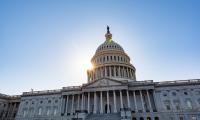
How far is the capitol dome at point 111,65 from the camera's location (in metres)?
65.8

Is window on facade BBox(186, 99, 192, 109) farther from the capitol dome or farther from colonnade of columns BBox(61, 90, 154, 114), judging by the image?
the capitol dome

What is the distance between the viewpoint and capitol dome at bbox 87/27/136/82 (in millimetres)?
65812

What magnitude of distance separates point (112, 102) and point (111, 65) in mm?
18682

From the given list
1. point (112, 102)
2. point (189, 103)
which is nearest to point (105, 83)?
point (112, 102)

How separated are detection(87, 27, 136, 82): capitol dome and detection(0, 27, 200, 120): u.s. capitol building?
237 cm

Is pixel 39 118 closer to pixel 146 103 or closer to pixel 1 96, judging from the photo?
pixel 1 96

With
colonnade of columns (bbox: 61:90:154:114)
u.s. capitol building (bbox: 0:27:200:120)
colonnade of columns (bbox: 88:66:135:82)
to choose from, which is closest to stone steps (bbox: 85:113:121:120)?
u.s. capitol building (bbox: 0:27:200:120)

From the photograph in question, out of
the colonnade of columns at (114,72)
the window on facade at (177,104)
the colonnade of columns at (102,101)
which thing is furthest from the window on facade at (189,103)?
the colonnade of columns at (114,72)

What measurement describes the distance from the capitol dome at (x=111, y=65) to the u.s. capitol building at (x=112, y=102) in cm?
237

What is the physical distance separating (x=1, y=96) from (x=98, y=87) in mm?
39376

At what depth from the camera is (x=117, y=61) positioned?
6856 centimetres

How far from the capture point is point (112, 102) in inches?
2041

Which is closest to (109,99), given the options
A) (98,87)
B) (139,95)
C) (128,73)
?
(98,87)

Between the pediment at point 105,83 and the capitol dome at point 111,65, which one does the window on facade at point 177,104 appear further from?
the capitol dome at point 111,65
